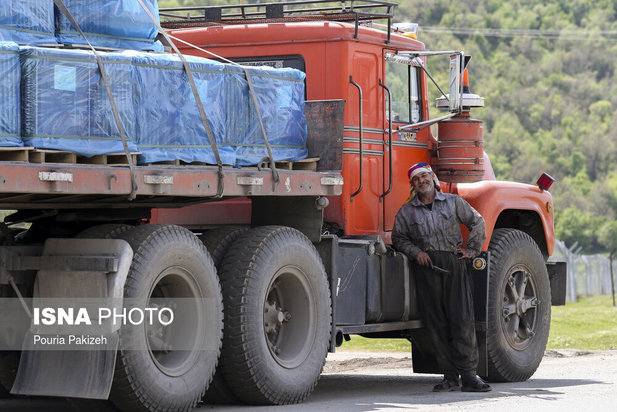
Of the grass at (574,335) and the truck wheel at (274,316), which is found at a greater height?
the truck wheel at (274,316)

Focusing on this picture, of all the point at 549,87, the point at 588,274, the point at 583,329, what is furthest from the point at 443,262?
the point at 549,87

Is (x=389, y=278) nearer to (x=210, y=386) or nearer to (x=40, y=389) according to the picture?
(x=210, y=386)

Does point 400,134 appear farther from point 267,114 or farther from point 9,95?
point 9,95

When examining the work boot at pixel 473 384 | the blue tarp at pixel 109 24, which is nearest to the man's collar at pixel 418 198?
the work boot at pixel 473 384

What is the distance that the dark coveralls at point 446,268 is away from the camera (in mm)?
11031

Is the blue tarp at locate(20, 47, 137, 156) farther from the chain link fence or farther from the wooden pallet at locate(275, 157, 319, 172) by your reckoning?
the chain link fence

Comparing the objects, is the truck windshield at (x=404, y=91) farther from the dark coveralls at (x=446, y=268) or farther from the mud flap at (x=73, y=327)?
the mud flap at (x=73, y=327)

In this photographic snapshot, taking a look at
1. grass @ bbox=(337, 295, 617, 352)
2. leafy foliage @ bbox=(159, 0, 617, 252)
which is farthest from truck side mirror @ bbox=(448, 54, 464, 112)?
leafy foliage @ bbox=(159, 0, 617, 252)

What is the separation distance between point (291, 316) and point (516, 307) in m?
3.11

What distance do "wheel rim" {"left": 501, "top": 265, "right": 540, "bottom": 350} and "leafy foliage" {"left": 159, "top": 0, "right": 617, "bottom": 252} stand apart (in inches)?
2645

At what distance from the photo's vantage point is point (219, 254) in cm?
958

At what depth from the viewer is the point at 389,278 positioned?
36.2 ft

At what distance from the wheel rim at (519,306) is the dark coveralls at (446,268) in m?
1.14

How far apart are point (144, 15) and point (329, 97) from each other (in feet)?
8.75
